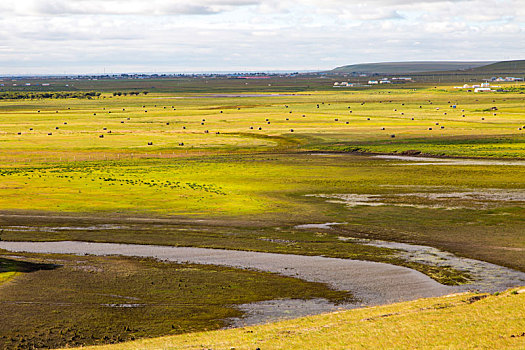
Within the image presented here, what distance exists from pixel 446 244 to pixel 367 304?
49.4 ft

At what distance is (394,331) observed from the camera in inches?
1125

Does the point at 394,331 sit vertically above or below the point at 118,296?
above

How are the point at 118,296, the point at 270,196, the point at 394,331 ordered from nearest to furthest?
the point at 394,331
the point at 118,296
the point at 270,196

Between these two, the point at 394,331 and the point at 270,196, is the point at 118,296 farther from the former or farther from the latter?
the point at 270,196

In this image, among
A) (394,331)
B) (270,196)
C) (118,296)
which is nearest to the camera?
(394,331)

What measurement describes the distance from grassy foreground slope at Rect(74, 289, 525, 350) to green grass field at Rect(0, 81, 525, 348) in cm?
19

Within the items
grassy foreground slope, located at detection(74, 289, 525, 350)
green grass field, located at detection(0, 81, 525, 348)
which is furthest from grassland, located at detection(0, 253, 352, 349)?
grassy foreground slope, located at detection(74, 289, 525, 350)

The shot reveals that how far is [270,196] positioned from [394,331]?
40051 millimetres

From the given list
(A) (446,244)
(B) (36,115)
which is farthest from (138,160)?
(B) (36,115)

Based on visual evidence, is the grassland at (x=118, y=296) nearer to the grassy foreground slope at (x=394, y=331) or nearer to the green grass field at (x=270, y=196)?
the green grass field at (x=270, y=196)

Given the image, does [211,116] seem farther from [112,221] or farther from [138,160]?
[112,221]

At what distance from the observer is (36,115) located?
183125mm

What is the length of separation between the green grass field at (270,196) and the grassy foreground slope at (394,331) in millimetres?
187

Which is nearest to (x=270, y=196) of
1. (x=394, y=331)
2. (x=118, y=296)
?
(x=118, y=296)
